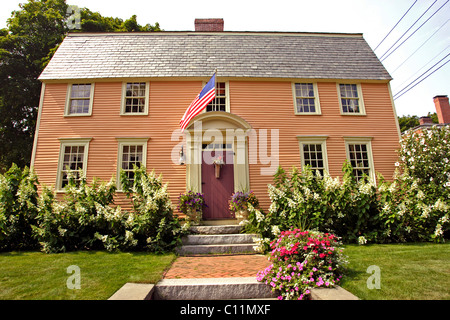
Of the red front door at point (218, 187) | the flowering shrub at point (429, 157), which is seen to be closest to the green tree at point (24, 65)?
the red front door at point (218, 187)

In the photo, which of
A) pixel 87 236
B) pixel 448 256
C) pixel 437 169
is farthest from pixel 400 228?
pixel 87 236

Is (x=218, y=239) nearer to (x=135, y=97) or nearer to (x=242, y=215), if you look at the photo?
(x=242, y=215)

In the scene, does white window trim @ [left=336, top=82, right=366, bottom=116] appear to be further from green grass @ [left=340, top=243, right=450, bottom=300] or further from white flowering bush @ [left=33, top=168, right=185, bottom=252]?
white flowering bush @ [left=33, top=168, right=185, bottom=252]

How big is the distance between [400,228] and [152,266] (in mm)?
6266

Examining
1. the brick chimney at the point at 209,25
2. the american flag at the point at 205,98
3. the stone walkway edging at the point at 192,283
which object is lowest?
the stone walkway edging at the point at 192,283

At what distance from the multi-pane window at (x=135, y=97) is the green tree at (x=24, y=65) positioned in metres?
8.25

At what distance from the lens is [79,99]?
9891mm

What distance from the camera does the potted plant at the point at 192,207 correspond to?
7.86 m

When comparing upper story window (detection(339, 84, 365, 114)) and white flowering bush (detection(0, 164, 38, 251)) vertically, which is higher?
upper story window (detection(339, 84, 365, 114))

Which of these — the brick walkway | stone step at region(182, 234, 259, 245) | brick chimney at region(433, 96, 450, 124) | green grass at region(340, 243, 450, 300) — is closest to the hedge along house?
stone step at region(182, 234, 259, 245)

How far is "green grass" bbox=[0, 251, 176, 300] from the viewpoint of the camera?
3.56 metres

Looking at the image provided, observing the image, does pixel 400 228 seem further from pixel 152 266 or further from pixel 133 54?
pixel 133 54

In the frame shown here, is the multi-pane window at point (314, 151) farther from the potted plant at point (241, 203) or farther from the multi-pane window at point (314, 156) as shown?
the potted plant at point (241, 203)

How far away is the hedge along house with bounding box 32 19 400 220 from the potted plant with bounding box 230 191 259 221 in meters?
0.75
